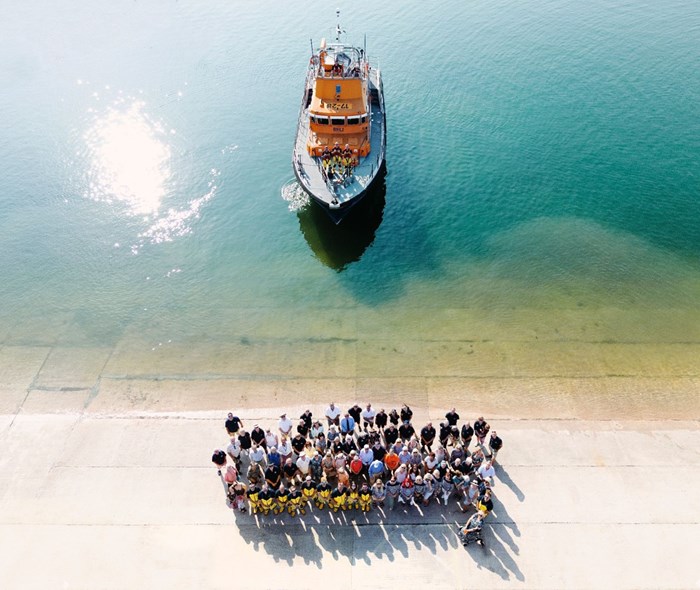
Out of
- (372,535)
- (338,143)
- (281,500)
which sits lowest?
(372,535)

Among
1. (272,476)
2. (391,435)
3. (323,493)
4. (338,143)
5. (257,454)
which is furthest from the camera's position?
(338,143)

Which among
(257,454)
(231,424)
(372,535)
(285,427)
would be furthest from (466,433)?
(231,424)

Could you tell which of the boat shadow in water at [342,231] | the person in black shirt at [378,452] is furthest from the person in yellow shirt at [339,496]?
the boat shadow in water at [342,231]

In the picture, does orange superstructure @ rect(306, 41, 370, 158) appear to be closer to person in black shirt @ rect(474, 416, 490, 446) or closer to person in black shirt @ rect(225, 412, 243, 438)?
person in black shirt @ rect(225, 412, 243, 438)

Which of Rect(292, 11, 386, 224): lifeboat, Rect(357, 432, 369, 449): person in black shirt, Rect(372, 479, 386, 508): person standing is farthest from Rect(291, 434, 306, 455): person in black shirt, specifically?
Rect(292, 11, 386, 224): lifeboat

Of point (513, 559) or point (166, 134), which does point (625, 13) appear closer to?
point (166, 134)

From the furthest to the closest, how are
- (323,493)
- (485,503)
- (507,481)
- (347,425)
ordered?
(347,425) → (507,481) → (323,493) → (485,503)

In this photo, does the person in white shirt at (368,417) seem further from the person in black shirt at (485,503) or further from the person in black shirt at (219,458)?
the person in black shirt at (219,458)

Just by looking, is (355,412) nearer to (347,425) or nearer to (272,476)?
(347,425)
